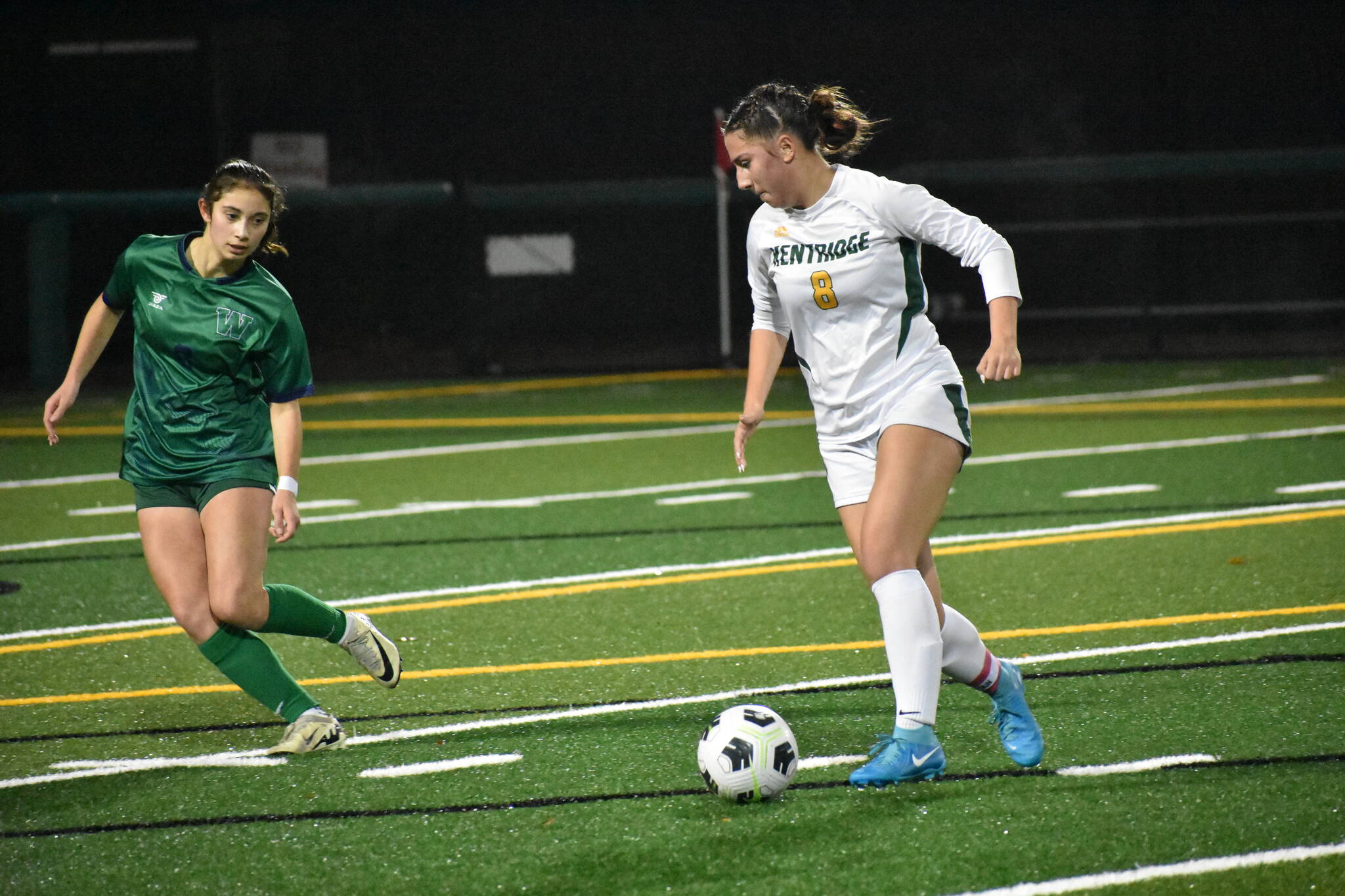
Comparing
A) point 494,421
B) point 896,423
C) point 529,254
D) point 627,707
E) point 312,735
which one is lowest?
point 494,421

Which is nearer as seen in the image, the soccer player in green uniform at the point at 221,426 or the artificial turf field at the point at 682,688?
the artificial turf field at the point at 682,688

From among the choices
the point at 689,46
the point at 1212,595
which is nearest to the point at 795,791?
the point at 1212,595

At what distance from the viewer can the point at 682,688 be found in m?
6.08

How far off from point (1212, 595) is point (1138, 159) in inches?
552

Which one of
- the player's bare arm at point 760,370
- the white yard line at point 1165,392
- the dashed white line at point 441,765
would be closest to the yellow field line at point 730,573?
the dashed white line at point 441,765

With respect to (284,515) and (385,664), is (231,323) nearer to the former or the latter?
(284,515)

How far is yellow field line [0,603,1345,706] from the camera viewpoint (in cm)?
626

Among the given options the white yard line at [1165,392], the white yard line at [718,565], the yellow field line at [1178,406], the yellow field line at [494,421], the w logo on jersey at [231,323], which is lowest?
the yellow field line at [494,421]

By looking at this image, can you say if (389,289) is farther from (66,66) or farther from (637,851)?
(637,851)

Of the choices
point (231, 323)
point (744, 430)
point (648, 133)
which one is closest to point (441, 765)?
point (744, 430)

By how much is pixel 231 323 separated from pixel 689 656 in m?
2.26

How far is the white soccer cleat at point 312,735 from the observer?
5293 millimetres

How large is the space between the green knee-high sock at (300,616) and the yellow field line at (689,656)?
2.49 ft

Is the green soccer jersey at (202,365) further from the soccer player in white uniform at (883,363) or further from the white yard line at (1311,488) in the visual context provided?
the white yard line at (1311,488)
